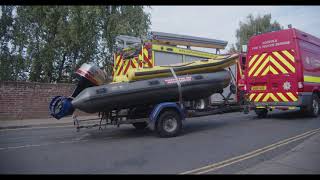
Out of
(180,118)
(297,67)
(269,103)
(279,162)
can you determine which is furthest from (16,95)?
(279,162)

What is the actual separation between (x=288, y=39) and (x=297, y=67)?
1087 millimetres

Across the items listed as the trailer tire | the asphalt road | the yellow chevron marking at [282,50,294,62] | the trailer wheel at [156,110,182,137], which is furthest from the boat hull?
the trailer tire

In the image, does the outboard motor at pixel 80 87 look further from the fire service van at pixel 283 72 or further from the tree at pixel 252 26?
the tree at pixel 252 26

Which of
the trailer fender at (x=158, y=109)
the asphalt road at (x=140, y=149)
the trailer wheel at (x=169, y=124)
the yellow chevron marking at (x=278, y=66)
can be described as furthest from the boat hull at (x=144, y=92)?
the yellow chevron marking at (x=278, y=66)

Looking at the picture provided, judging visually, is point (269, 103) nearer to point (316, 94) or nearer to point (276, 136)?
point (316, 94)

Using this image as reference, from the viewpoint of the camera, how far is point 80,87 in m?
9.39

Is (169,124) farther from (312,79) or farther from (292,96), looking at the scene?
(312,79)

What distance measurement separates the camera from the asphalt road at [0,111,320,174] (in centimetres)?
636

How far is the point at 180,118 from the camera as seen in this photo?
9.80 m

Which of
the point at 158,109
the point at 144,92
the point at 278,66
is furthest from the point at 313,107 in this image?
the point at 144,92

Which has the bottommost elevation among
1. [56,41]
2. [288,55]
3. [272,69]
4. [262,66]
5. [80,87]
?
A: [80,87]

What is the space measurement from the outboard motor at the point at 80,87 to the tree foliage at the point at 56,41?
6.02 feet

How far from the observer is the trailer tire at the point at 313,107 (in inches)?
523

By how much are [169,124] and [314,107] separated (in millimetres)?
6873
